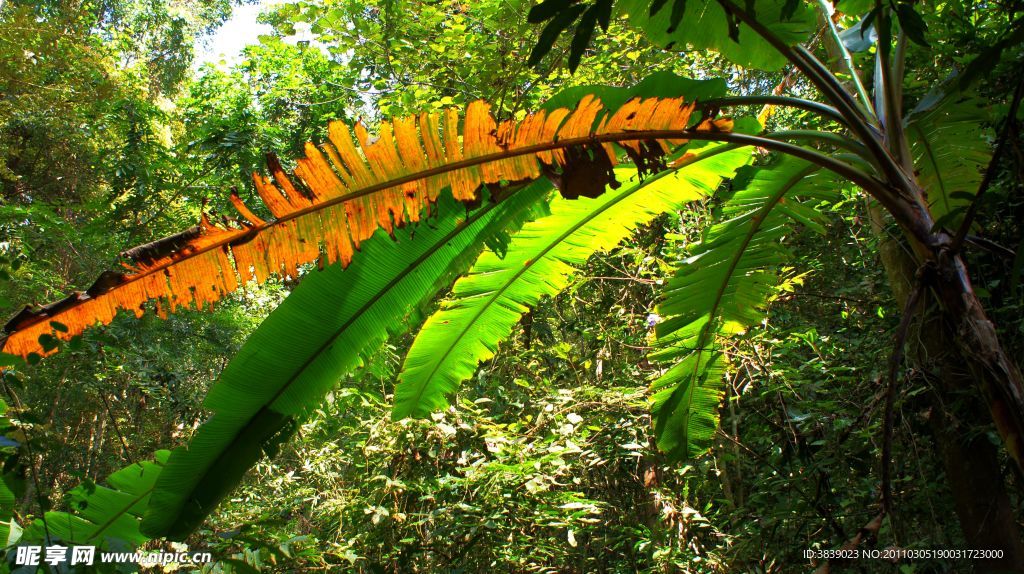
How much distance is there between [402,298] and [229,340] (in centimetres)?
722

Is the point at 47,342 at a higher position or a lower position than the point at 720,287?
lower

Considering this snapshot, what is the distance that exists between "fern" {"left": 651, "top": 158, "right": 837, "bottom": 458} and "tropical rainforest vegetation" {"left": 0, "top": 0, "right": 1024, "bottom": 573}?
14 millimetres

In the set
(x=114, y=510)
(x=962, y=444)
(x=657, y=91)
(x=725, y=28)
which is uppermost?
(x=725, y=28)

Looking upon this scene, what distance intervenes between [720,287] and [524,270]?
869 millimetres

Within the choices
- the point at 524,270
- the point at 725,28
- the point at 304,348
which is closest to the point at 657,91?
the point at 725,28

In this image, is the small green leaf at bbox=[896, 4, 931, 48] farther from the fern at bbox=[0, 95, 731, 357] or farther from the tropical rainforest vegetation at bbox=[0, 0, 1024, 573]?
the fern at bbox=[0, 95, 731, 357]

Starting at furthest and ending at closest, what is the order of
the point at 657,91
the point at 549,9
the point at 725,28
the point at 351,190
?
the point at 725,28
the point at 657,91
the point at 351,190
the point at 549,9

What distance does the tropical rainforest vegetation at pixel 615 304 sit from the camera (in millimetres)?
1518

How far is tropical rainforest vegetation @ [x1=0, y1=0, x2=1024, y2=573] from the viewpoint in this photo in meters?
1.52

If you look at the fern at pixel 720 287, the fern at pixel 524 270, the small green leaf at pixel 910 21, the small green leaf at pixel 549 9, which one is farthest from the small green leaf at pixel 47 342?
the fern at pixel 720 287

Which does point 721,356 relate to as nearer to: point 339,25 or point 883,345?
point 883,345

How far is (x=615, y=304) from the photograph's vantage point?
4.98 meters

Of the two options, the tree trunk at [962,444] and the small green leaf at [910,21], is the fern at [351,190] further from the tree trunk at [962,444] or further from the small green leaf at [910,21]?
the tree trunk at [962,444]

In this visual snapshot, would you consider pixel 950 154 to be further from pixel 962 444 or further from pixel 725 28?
pixel 962 444
